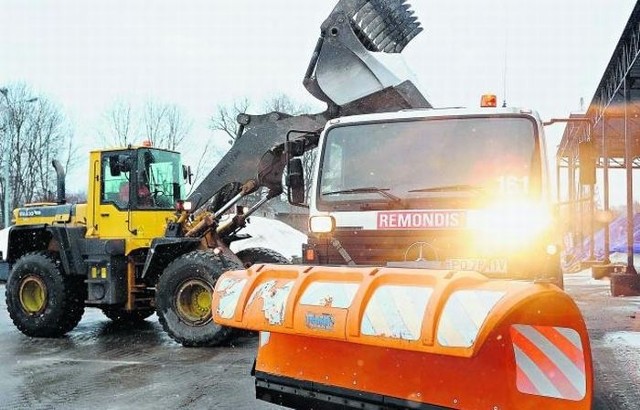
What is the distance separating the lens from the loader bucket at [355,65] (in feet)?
22.8

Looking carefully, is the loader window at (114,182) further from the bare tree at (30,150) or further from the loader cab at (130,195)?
the bare tree at (30,150)

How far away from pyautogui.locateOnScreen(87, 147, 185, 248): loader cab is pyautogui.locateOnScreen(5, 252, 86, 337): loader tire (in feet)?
2.63

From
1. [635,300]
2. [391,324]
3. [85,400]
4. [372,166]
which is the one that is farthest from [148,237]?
[635,300]

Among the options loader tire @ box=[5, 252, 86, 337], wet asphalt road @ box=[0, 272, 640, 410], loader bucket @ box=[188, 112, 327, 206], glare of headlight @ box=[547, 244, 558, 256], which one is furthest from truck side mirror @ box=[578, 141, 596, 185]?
loader tire @ box=[5, 252, 86, 337]

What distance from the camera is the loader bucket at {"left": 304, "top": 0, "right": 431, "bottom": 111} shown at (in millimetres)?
6957

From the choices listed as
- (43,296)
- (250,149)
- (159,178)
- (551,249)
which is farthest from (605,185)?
(551,249)

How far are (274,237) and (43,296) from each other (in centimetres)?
1802

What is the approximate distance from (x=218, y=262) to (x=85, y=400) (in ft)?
8.71

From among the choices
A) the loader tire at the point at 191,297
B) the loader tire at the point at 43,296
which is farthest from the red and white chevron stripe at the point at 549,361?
the loader tire at the point at 43,296

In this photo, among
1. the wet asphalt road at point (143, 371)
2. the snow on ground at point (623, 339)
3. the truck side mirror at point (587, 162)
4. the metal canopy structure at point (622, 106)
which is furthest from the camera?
the metal canopy structure at point (622, 106)

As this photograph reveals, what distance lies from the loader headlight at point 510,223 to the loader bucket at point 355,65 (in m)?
2.55

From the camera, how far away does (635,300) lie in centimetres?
Answer: 1423

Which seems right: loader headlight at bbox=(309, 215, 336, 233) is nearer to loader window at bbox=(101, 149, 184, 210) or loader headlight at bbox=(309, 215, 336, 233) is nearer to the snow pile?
loader window at bbox=(101, 149, 184, 210)

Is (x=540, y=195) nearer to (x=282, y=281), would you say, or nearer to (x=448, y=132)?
(x=448, y=132)
